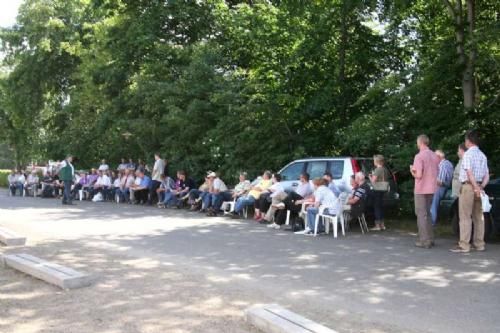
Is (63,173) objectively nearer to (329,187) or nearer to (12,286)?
(329,187)

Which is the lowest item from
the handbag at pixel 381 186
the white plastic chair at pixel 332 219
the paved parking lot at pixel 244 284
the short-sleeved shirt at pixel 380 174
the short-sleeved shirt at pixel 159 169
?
the paved parking lot at pixel 244 284

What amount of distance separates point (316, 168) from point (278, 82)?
4258 mm

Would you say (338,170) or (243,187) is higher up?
(338,170)

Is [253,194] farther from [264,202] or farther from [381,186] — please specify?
[381,186]

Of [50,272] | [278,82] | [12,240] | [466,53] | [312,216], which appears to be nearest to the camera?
[50,272]

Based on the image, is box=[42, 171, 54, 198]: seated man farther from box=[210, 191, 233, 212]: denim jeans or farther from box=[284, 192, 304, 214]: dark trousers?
box=[284, 192, 304, 214]: dark trousers

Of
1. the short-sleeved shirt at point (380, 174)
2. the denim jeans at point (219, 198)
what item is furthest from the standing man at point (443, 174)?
the denim jeans at point (219, 198)

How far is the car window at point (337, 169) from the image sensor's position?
14859 mm

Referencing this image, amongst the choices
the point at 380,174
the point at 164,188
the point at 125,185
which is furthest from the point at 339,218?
the point at 125,185

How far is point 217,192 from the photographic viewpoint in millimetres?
17969

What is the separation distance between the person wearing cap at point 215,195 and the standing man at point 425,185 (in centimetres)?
801

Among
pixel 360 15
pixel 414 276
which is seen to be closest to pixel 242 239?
pixel 414 276

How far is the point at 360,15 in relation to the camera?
59.6ft

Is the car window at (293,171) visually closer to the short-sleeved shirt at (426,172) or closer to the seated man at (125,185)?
the short-sleeved shirt at (426,172)
